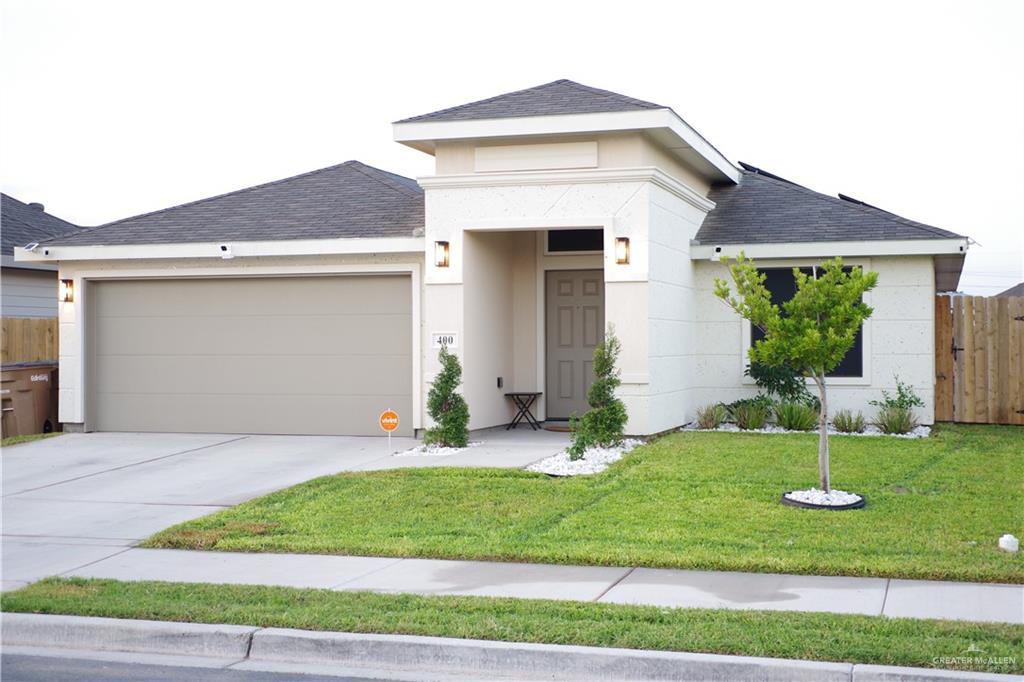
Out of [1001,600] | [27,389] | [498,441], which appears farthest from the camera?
[27,389]

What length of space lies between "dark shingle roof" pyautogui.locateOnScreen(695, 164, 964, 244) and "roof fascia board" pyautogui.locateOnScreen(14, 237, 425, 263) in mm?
4887

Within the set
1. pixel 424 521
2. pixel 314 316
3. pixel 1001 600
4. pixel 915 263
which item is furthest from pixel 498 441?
pixel 1001 600

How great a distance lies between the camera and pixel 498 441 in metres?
15.4

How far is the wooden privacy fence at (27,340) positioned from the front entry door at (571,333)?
9.87 metres

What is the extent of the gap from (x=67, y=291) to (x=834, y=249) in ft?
40.1

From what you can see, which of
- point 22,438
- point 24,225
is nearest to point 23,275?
point 24,225

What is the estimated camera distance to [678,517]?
9.91 m

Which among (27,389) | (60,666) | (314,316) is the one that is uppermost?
(314,316)

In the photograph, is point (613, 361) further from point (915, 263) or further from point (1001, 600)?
point (1001, 600)

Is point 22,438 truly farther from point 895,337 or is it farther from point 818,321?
point 895,337

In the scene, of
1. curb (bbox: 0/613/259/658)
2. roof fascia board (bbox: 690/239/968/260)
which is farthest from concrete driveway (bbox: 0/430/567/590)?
roof fascia board (bbox: 690/239/968/260)

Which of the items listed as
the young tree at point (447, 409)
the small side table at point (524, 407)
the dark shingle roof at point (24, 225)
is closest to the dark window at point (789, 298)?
the small side table at point (524, 407)

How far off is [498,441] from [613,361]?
244 centimetres

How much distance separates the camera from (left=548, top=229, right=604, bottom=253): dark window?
1705 centimetres
